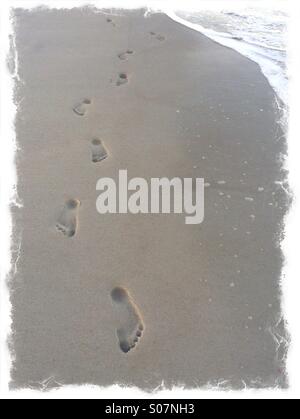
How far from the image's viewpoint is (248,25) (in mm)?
4406

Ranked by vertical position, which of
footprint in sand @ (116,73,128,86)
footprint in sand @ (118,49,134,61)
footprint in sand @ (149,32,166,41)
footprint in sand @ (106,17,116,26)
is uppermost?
footprint in sand @ (106,17,116,26)

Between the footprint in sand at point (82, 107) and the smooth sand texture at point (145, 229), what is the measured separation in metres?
0.01

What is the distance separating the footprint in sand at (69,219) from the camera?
7.86 feet

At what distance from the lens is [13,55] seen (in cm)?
319

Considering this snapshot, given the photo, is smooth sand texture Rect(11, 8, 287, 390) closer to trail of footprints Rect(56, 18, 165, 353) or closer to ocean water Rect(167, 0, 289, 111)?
trail of footprints Rect(56, 18, 165, 353)

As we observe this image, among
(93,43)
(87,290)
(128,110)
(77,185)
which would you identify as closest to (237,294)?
(87,290)

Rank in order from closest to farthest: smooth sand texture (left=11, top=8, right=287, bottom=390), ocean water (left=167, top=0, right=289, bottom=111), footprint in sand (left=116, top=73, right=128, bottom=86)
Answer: smooth sand texture (left=11, top=8, right=287, bottom=390)
footprint in sand (left=116, top=73, right=128, bottom=86)
ocean water (left=167, top=0, right=289, bottom=111)

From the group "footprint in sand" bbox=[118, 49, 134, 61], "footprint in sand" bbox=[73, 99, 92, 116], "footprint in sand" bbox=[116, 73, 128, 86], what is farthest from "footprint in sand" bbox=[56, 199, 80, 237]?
"footprint in sand" bbox=[118, 49, 134, 61]

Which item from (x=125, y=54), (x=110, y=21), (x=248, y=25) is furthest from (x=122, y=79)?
(x=248, y=25)

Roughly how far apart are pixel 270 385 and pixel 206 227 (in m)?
0.90

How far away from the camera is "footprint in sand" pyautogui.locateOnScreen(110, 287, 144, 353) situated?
2005mm

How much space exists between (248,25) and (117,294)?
349cm

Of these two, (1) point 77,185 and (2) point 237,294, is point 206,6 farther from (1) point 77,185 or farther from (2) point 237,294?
(2) point 237,294

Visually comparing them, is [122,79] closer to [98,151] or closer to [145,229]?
[98,151]
